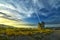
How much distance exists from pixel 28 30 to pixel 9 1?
0.66 meters

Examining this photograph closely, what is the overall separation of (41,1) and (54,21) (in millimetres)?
454

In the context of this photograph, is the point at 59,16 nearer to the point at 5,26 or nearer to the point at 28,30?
the point at 28,30

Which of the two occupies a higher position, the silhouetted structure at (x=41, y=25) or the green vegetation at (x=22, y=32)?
the silhouetted structure at (x=41, y=25)

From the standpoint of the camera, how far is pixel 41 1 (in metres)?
3.90

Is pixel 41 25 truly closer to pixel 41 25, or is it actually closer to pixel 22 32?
pixel 41 25

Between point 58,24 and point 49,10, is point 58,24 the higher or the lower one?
the lower one

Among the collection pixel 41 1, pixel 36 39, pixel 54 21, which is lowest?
pixel 36 39

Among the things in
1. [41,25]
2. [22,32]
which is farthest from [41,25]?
[22,32]

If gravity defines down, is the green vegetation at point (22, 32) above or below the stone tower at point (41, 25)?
below

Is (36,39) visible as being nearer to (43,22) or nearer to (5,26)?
(43,22)

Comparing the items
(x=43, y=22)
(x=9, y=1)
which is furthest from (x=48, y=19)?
(x=9, y=1)

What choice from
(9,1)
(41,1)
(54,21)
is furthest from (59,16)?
(9,1)

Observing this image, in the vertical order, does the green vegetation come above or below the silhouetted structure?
below

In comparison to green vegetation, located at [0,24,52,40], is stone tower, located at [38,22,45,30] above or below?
above
